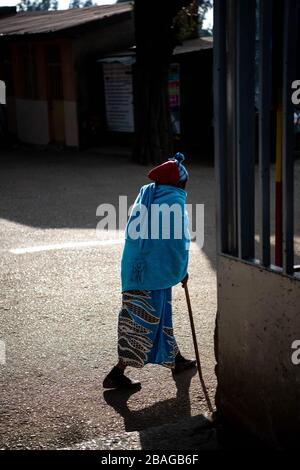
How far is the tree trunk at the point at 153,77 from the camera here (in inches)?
491

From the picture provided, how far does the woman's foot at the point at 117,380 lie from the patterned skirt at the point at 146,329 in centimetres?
9

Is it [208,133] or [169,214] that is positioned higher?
[169,214]

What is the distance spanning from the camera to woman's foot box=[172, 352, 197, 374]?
13.9ft

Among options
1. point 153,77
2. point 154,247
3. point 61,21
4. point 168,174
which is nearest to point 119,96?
point 61,21

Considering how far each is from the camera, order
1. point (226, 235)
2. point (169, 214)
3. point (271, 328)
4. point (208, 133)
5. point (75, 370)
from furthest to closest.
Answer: point (208, 133) < point (75, 370) < point (169, 214) < point (226, 235) < point (271, 328)

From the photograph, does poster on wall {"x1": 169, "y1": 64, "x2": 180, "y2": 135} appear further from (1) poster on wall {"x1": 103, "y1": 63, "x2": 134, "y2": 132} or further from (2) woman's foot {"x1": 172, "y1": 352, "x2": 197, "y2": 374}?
(2) woman's foot {"x1": 172, "y1": 352, "x2": 197, "y2": 374}

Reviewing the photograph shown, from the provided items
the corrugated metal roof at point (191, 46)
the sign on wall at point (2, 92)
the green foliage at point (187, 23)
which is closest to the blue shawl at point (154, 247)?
the green foliage at point (187, 23)

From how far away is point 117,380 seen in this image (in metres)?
3.98

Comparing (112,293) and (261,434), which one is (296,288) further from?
(112,293)

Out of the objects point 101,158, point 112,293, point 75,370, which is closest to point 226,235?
point 75,370

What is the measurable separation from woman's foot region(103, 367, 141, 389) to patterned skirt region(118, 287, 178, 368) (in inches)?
3.5

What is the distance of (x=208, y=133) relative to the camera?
54.2ft

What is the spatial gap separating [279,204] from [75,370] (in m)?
2.08

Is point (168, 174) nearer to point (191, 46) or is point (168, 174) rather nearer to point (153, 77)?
point (153, 77)
